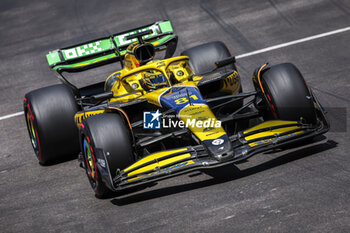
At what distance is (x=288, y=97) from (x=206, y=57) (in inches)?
112

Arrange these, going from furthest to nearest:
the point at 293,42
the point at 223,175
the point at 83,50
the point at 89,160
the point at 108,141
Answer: the point at 293,42 → the point at 83,50 → the point at 89,160 → the point at 223,175 → the point at 108,141

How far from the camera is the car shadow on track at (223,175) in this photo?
7008 millimetres

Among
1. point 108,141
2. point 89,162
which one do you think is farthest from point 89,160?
point 108,141

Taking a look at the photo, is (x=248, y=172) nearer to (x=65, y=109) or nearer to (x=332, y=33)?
(x=65, y=109)

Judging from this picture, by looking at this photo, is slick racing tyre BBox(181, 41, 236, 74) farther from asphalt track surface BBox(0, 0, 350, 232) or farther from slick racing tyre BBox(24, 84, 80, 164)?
slick racing tyre BBox(24, 84, 80, 164)

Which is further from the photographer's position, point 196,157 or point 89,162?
point 89,162

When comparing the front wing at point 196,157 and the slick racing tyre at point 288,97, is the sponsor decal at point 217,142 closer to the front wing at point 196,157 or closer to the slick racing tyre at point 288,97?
the front wing at point 196,157

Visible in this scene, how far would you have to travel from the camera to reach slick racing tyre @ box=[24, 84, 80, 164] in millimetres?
8734

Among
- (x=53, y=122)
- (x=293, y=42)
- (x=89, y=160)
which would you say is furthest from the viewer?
(x=293, y=42)

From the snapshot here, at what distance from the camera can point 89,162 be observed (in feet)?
25.2

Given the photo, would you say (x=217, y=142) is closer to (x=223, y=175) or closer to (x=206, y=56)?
(x=223, y=175)

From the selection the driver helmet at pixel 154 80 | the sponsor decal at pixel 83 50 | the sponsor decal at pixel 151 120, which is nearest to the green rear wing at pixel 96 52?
the sponsor decal at pixel 83 50

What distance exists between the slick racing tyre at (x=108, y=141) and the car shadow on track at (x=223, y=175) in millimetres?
361

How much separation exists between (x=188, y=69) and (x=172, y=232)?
155 inches
